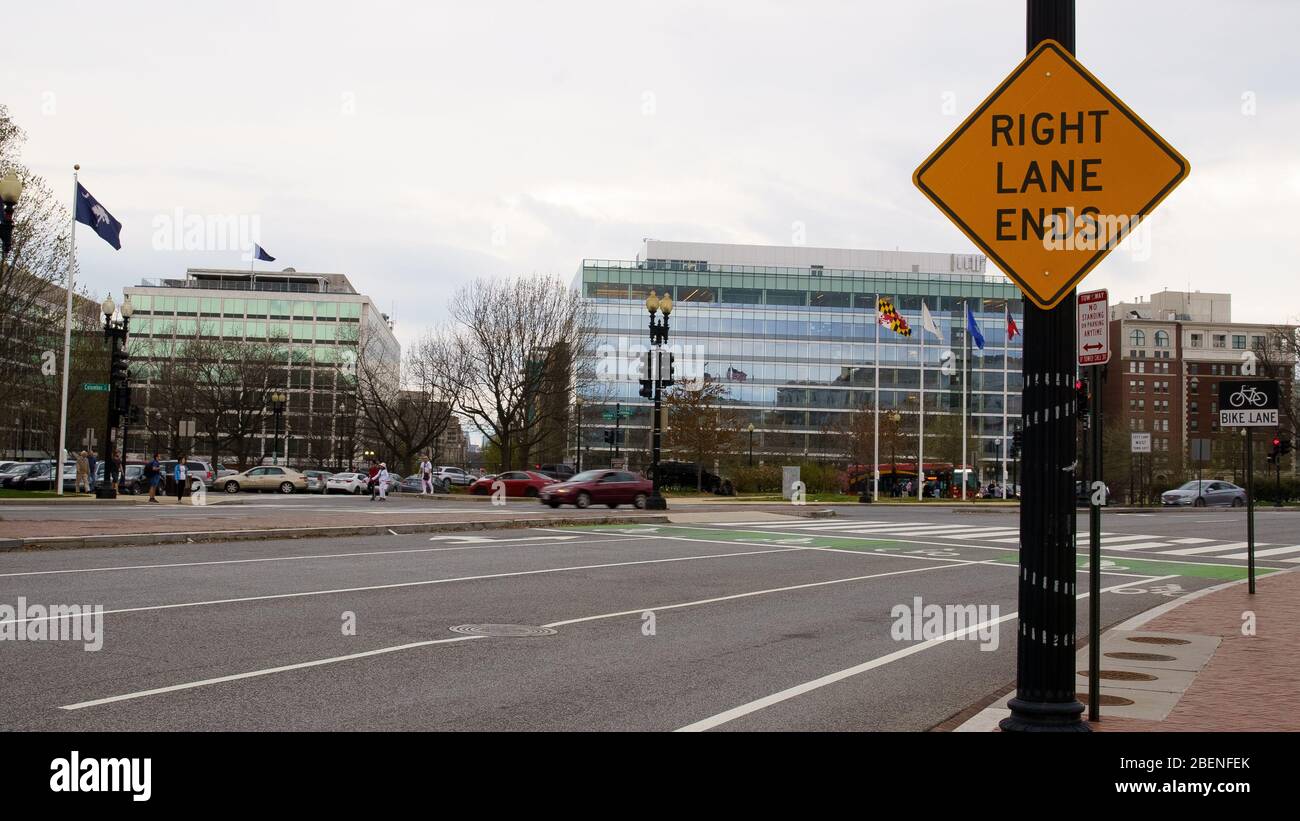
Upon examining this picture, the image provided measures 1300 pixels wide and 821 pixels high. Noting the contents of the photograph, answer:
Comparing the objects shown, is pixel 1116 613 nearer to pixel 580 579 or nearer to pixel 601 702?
pixel 580 579

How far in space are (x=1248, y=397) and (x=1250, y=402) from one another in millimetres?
82

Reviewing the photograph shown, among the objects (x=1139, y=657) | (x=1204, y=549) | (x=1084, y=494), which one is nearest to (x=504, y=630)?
(x=1139, y=657)

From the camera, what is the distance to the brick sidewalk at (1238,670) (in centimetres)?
739

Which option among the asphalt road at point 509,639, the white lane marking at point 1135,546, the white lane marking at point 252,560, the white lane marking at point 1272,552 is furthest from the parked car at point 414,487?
the white lane marking at point 1272,552

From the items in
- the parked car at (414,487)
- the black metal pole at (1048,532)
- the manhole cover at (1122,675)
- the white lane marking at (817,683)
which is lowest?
the parked car at (414,487)

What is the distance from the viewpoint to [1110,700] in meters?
8.22

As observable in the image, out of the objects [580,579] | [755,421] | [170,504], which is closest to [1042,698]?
[580,579]

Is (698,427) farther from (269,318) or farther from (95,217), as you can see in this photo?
(269,318)

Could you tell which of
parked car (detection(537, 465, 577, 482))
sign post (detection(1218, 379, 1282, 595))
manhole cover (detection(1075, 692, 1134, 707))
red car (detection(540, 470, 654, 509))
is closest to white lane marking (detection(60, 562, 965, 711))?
manhole cover (detection(1075, 692, 1134, 707))

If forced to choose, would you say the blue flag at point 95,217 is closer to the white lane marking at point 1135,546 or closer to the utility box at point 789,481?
the utility box at point 789,481

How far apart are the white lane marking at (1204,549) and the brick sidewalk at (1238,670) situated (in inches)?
375

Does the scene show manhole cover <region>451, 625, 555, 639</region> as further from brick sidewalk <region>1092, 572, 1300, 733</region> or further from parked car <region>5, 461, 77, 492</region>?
parked car <region>5, 461, 77, 492</region>

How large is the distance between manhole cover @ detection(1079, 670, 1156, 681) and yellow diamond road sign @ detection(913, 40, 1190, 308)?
15.2 ft
